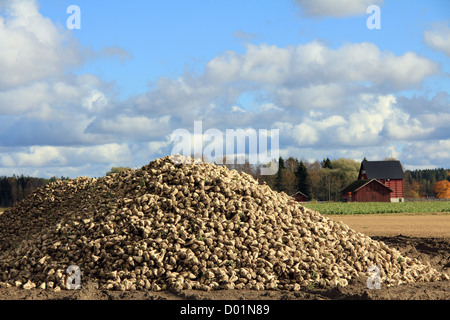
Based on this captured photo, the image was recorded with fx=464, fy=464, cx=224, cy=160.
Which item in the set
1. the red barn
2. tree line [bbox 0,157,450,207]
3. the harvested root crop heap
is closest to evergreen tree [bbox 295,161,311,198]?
tree line [bbox 0,157,450,207]

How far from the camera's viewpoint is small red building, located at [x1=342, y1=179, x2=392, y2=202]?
57281mm

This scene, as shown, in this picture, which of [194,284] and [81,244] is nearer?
[194,284]

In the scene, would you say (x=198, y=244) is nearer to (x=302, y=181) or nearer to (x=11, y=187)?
(x=11, y=187)

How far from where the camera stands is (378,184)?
57.8m

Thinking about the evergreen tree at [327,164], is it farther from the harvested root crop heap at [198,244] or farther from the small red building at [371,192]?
the harvested root crop heap at [198,244]

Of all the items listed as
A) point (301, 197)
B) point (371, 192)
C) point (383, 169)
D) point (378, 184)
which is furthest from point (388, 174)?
point (301, 197)

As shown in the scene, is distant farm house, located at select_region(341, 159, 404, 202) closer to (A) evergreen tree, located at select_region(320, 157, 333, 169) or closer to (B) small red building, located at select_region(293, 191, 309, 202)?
(B) small red building, located at select_region(293, 191, 309, 202)

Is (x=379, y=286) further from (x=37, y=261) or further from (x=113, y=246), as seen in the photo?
(x=37, y=261)

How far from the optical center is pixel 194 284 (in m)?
8.21

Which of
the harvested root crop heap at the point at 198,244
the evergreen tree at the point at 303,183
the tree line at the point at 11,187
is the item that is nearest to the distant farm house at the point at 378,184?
the evergreen tree at the point at 303,183

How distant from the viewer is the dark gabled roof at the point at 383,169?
2457 inches

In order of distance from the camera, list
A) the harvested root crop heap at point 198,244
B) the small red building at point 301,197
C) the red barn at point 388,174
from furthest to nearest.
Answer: the red barn at point 388,174
the small red building at point 301,197
the harvested root crop heap at point 198,244
